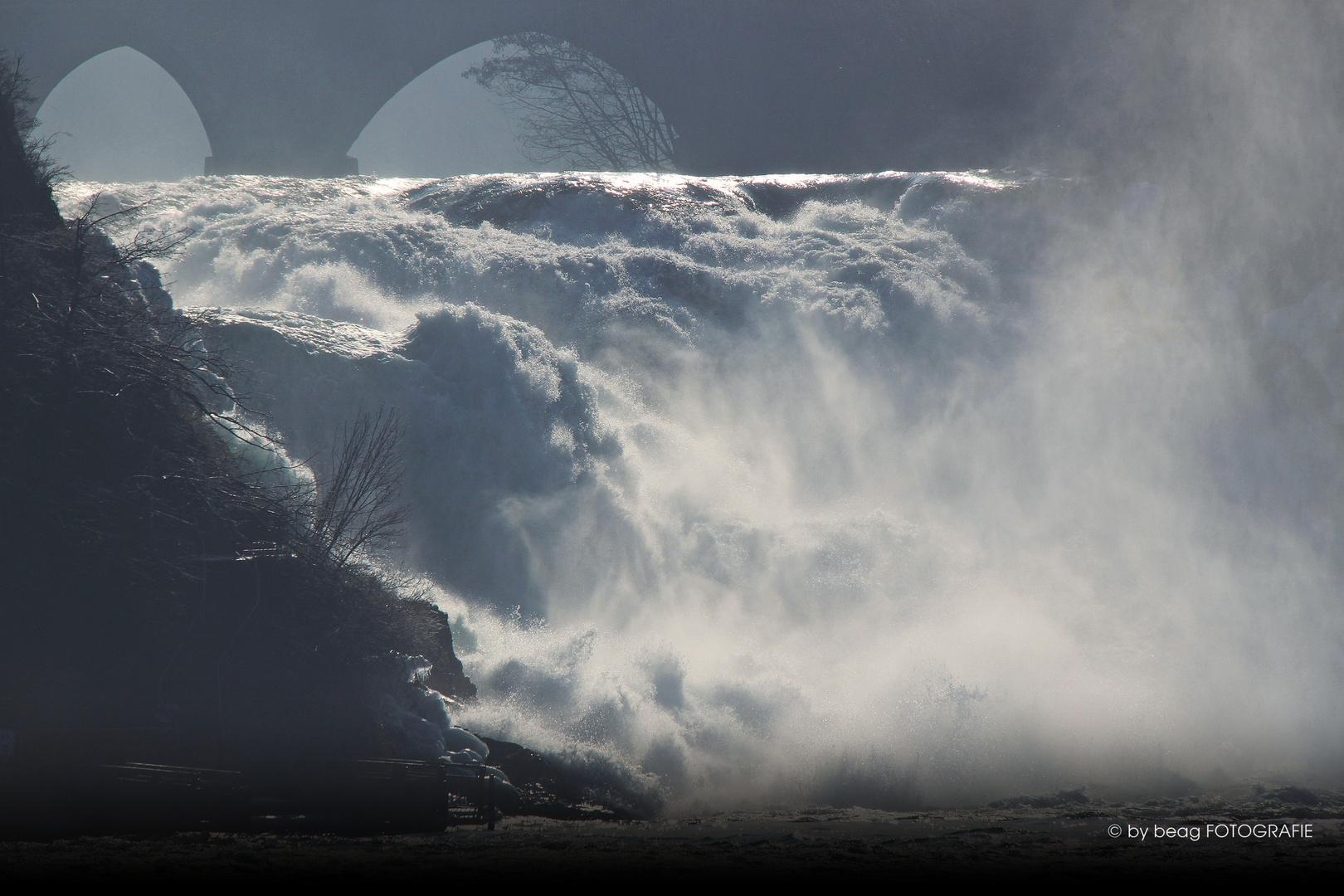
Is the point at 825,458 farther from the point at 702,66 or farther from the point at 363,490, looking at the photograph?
the point at 702,66

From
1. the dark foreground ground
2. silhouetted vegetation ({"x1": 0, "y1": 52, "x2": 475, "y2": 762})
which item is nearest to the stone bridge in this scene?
silhouetted vegetation ({"x1": 0, "y1": 52, "x2": 475, "y2": 762})

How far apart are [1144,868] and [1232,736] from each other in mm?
8486

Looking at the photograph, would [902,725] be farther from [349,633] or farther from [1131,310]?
[1131,310]

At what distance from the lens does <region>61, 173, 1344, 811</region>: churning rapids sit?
15680 millimetres

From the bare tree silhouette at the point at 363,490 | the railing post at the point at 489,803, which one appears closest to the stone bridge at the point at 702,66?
the bare tree silhouette at the point at 363,490

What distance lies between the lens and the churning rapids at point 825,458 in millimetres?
15680

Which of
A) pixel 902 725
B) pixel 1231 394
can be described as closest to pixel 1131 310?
pixel 1231 394

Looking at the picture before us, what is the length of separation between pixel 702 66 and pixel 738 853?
94.1ft

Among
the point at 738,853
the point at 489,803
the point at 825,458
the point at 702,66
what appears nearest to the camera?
the point at 738,853

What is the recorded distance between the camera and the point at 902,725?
15.5 metres

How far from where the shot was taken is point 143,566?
36.9ft

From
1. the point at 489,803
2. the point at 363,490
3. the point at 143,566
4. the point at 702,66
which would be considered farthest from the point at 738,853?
the point at 702,66

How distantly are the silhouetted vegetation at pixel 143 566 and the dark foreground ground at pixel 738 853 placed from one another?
1.62m

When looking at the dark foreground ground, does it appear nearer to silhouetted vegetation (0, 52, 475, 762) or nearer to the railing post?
the railing post
